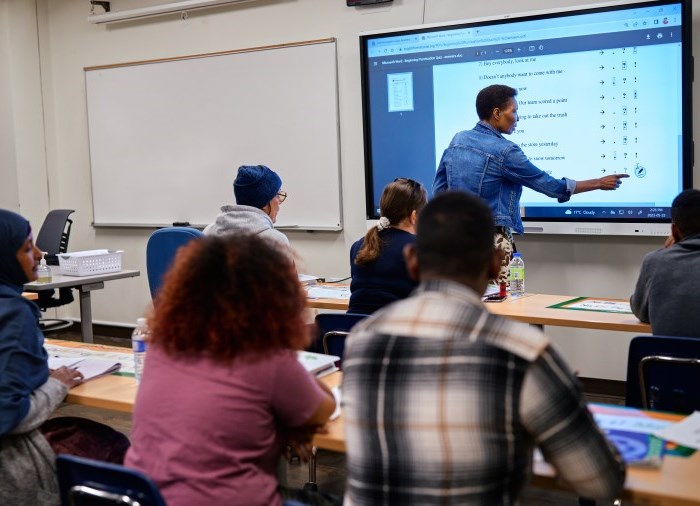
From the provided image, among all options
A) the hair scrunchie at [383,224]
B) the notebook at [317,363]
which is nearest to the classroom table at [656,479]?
the notebook at [317,363]

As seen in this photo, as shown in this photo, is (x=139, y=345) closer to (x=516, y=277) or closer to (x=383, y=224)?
(x=383, y=224)

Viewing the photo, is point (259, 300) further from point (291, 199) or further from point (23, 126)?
point (23, 126)

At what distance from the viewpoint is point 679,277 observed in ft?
9.23

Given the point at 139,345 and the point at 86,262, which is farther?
the point at 86,262

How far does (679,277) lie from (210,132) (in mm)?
4131

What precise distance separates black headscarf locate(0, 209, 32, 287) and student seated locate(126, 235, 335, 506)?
672 mm

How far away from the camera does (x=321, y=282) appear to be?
15.5 ft

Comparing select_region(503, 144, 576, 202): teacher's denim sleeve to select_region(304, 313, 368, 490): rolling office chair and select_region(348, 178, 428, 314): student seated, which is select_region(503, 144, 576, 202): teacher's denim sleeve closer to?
select_region(348, 178, 428, 314): student seated

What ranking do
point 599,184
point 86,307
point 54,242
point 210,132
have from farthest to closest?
point 210,132 < point 54,242 < point 86,307 < point 599,184

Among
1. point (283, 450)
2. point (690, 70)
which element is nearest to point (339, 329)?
point (283, 450)

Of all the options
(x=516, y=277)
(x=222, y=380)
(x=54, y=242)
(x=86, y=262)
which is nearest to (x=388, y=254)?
(x=516, y=277)

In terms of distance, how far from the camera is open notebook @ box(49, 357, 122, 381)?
104 inches

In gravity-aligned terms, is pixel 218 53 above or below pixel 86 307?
above

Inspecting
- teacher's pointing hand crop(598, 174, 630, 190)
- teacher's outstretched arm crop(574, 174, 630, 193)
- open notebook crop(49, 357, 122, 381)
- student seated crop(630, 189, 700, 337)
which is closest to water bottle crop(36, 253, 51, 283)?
open notebook crop(49, 357, 122, 381)
